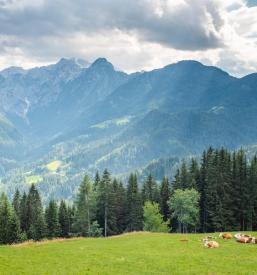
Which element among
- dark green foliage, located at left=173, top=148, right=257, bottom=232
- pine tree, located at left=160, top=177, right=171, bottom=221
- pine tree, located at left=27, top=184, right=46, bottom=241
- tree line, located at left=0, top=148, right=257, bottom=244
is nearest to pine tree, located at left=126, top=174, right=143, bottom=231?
tree line, located at left=0, top=148, right=257, bottom=244

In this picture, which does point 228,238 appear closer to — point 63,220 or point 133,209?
point 133,209

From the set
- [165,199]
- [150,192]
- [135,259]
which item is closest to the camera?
[135,259]

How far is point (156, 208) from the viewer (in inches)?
4368

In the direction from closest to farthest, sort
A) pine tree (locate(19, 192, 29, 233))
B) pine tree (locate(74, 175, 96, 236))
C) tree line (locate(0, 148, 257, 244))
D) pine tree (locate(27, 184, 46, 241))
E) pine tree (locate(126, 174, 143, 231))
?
tree line (locate(0, 148, 257, 244))
pine tree (locate(74, 175, 96, 236))
pine tree (locate(27, 184, 46, 241))
pine tree (locate(126, 174, 143, 231))
pine tree (locate(19, 192, 29, 233))

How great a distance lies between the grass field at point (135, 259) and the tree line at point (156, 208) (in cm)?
5524

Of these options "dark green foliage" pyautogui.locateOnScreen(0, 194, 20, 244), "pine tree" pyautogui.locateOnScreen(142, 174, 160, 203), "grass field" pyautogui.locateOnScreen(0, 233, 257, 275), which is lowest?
"dark green foliage" pyautogui.locateOnScreen(0, 194, 20, 244)

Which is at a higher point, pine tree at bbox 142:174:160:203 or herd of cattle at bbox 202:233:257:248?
pine tree at bbox 142:174:160:203

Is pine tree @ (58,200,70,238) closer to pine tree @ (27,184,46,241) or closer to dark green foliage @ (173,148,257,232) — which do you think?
pine tree @ (27,184,46,241)

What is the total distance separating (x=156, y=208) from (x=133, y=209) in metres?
11.5

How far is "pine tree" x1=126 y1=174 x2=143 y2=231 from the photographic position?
120 m

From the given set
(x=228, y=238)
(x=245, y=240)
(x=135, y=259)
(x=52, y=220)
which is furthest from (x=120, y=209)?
(x=135, y=259)

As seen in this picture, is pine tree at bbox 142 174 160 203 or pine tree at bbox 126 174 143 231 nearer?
pine tree at bbox 126 174 143 231

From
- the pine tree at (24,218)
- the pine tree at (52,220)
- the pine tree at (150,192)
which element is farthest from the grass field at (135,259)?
the pine tree at (150,192)

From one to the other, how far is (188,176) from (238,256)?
79.0 meters
